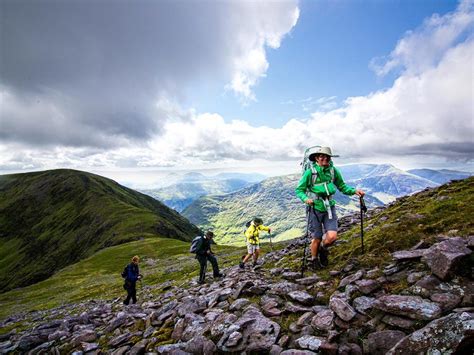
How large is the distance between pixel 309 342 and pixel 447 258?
442cm

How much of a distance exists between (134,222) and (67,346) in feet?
408

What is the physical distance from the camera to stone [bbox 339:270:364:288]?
30.9ft

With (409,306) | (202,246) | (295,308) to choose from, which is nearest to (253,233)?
(202,246)

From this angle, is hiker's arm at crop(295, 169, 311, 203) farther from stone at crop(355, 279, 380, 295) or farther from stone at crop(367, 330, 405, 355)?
stone at crop(367, 330, 405, 355)

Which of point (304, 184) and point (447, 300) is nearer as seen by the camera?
point (447, 300)

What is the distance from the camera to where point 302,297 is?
9656 mm

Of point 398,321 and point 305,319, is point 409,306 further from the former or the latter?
point 305,319

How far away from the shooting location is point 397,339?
6281 millimetres

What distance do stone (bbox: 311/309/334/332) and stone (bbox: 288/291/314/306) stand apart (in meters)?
1.21

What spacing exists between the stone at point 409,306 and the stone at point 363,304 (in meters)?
0.29

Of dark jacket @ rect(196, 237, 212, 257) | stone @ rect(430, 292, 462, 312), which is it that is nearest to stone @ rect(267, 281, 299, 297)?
stone @ rect(430, 292, 462, 312)

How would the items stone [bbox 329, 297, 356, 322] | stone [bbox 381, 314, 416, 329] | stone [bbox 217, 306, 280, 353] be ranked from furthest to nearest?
stone [bbox 217, 306, 280, 353] → stone [bbox 329, 297, 356, 322] → stone [bbox 381, 314, 416, 329]

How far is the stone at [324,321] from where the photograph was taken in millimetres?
7632

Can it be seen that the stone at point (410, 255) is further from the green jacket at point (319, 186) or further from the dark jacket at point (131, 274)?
the dark jacket at point (131, 274)
